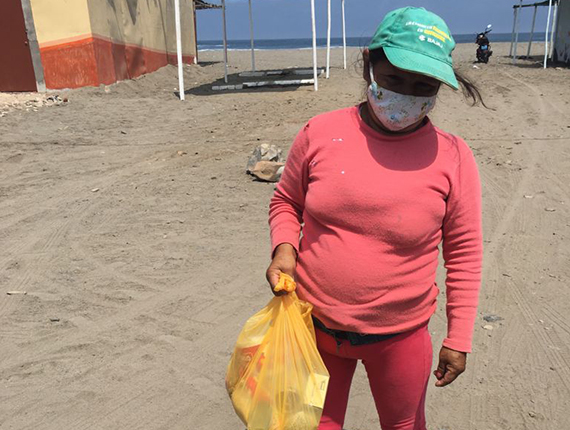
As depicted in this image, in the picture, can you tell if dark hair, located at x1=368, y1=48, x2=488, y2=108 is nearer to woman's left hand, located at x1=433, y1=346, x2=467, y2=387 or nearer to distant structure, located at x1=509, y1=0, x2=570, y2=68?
woman's left hand, located at x1=433, y1=346, x2=467, y2=387

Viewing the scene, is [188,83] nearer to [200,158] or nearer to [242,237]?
[200,158]

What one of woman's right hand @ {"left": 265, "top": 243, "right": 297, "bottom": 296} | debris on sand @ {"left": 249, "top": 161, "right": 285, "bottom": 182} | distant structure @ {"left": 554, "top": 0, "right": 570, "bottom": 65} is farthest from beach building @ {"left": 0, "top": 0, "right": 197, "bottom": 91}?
distant structure @ {"left": 554, "top": 0, "right": 570, "bottom": 65}

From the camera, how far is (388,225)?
157cm

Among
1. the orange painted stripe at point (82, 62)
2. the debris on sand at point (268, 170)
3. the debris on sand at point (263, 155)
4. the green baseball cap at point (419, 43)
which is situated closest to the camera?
the green baseball cap at point (419, 43)

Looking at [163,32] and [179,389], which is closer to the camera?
[179,389]

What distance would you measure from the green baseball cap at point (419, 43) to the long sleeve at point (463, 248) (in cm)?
Answer: 25

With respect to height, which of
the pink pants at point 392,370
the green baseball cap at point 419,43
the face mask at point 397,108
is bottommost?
the pink pants at point 392,370

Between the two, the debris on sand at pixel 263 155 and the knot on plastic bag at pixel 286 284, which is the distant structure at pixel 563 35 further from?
the knot on plastic bag at pixel 286 284

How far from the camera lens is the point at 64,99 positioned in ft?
37.0


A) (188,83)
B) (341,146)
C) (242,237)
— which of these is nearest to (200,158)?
(242,237)

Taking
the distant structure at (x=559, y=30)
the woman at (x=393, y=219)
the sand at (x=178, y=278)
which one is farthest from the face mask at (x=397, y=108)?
the distant structure at (x=559, y=30)

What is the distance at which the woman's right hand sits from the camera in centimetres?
168

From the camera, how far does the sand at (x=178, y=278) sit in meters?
2.81

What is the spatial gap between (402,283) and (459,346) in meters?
0.27
